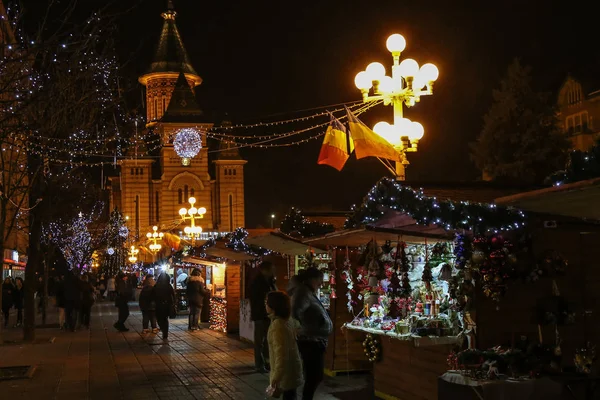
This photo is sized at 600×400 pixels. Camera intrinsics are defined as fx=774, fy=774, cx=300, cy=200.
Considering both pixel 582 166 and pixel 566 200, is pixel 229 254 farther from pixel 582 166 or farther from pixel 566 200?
pixel 582 166

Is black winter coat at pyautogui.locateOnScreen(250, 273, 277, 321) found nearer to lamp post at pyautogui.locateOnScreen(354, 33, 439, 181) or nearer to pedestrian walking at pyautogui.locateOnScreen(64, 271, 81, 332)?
lamp post at pyautogui.locateOnScreen(354, 33, 439, 181)

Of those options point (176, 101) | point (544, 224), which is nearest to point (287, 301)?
point (544, 224)

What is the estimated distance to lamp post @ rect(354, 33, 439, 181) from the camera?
577 inches

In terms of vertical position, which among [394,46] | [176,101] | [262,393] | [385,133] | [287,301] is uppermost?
[176,101]

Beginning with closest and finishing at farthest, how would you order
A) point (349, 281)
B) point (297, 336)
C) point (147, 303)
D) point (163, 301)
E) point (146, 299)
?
point (297, 336) → point (349, 281) → point (163, 301) → point (146, 299) → point (147, 303)

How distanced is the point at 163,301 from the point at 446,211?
13.0m

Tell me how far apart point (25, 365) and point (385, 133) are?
26.5ft

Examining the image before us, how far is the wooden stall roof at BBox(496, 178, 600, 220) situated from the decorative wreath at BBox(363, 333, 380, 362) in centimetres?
392

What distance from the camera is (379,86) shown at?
48.6 feet

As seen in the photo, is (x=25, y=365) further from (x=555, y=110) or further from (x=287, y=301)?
(x=555, y=110)

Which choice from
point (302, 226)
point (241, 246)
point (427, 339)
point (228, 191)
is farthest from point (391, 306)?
point (228, 191)

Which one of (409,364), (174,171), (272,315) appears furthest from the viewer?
(174,171)

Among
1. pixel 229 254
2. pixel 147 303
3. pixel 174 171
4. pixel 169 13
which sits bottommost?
pixel 147 303

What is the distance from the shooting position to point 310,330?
28.2 ft
